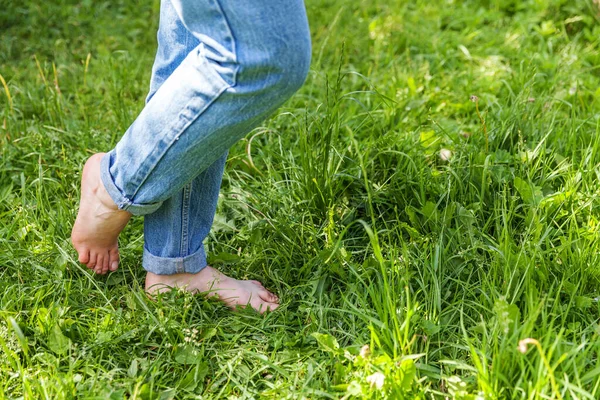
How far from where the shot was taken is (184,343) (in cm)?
158

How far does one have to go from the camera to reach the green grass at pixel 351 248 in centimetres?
146

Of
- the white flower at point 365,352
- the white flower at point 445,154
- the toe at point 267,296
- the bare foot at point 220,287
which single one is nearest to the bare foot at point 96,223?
the bare foot at point 220,287

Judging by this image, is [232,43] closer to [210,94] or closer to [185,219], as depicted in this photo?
[210,94]

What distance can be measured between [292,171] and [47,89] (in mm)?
1053

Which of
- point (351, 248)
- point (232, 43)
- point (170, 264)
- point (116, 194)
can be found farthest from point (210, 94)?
point (351, 248)

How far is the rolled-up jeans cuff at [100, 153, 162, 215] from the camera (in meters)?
1.45

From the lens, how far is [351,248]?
1899 millimetres

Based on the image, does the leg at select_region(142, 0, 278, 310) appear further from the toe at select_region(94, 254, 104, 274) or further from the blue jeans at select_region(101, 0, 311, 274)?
the toe at select_region(94, 254, 104, 274)

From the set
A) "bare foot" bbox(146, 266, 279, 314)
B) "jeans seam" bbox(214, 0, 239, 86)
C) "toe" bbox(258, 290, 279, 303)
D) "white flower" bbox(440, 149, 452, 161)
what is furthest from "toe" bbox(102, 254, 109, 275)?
"white flower" bbox(440, 149, 452, 161)

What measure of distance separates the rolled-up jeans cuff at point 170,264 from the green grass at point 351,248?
0.07 m

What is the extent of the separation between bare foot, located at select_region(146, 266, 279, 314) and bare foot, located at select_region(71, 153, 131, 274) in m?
0.12

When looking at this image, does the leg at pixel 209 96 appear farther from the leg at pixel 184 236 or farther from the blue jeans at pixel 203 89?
the leg at pixel 184 236

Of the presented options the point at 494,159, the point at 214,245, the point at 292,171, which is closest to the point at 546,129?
the point at 494,159

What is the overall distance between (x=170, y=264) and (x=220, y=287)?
0.55 feet
